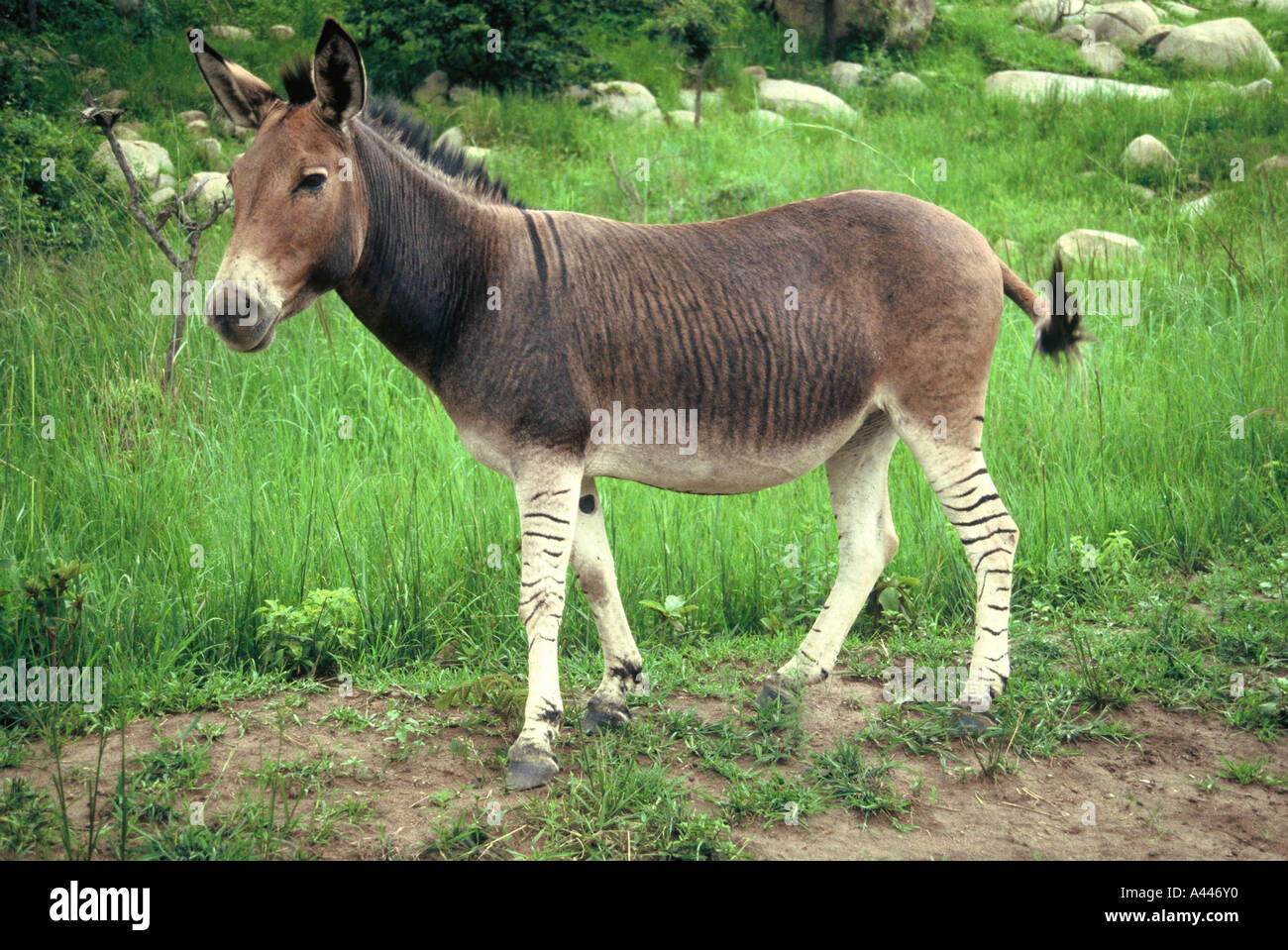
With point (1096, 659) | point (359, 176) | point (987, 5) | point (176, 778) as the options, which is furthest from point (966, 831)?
point (987, 5)

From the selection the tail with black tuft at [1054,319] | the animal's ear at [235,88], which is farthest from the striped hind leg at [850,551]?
the animal's ear at [235,88]

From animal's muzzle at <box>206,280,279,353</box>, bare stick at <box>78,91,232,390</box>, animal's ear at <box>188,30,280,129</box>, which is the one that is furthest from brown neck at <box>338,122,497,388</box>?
bare stick at <box>78,91,232,390</box>

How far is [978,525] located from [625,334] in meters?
1.73

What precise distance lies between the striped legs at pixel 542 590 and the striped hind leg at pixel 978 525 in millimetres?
1525

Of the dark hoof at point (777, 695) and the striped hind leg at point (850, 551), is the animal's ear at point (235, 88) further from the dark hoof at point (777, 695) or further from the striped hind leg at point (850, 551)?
the dark hoof at point (777, 695)

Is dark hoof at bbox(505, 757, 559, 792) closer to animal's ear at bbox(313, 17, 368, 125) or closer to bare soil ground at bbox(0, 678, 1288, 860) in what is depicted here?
bare soil ground at bbox(0, 678, 1288, 860)

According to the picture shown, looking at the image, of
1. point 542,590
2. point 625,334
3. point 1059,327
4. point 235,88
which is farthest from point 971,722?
point 235,88

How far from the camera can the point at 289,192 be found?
134 inches

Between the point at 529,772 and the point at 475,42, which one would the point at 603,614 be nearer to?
the point at 529,772

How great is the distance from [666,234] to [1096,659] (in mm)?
2932

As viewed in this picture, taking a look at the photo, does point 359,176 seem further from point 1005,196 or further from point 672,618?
point 1005,196

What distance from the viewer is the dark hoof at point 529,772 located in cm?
393

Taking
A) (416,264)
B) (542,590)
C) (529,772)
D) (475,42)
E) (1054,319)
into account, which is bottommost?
(529,772)
